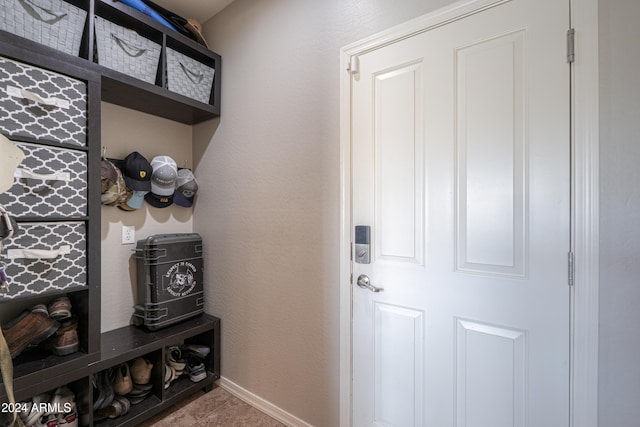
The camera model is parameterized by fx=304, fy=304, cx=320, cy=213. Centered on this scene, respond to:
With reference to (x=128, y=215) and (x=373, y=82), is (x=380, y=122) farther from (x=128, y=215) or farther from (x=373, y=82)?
(x=128, y=215)

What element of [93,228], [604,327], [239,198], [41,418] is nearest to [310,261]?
[239,198]

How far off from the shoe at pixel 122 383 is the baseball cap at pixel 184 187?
1129mm

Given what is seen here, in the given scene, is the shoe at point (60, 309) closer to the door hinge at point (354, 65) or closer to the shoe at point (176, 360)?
the shoe at point (176, 360)

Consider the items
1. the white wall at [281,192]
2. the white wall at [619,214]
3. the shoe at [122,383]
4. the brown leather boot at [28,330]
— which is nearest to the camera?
the white wall at [619,214]

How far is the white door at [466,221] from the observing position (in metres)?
1.10

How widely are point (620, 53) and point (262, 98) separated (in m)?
1.68

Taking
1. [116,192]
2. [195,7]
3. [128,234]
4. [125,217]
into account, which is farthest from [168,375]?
[195,7]

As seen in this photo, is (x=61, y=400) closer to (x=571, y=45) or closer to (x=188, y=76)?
(x=188, y=76)

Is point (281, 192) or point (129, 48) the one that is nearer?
point (129, 48)

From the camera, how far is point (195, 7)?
215 centimetres

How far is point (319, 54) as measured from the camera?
5.57 feet

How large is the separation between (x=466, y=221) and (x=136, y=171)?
1943mm

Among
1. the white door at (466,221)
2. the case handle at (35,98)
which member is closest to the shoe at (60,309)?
the case handle at (35,98)

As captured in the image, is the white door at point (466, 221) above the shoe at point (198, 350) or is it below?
above
